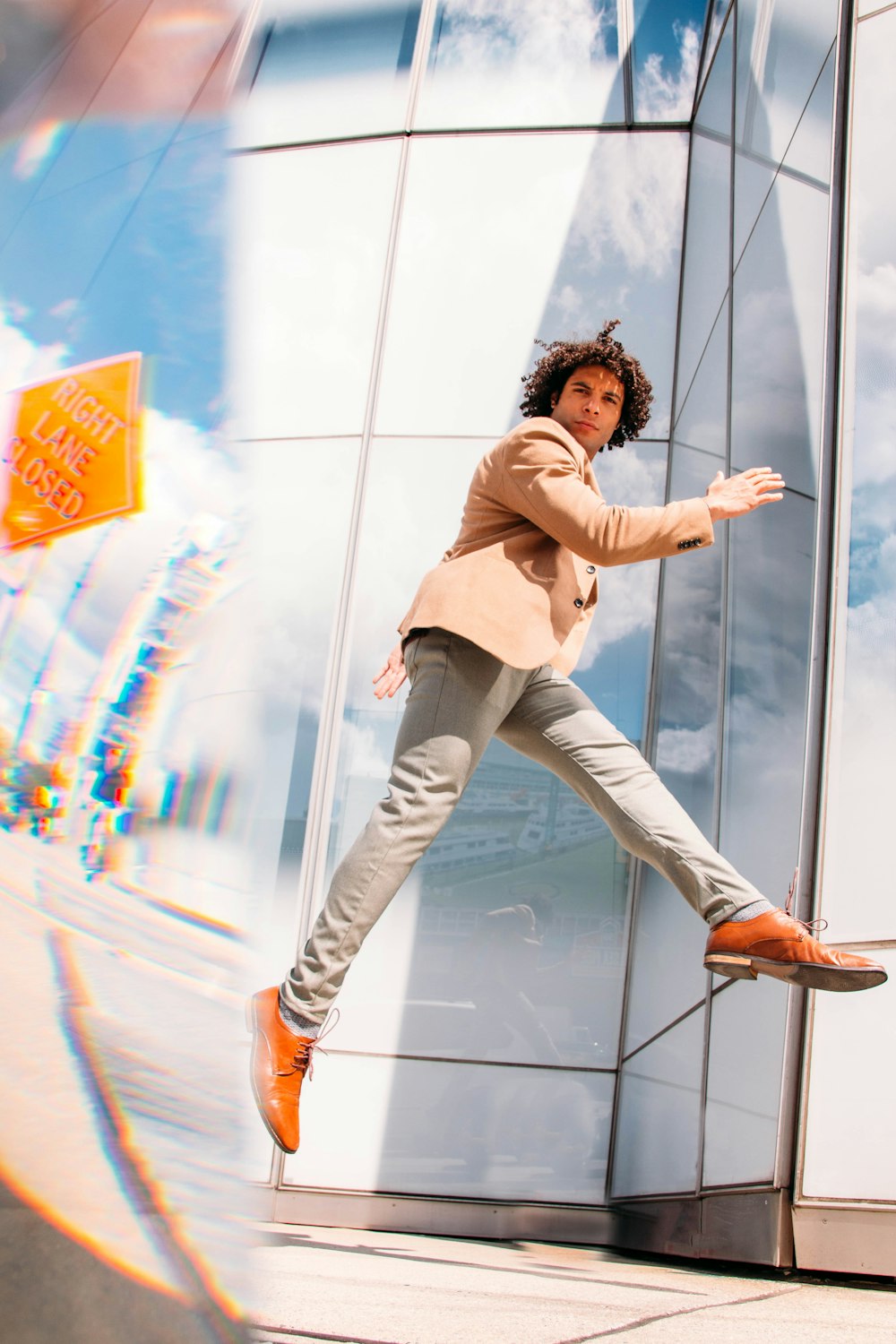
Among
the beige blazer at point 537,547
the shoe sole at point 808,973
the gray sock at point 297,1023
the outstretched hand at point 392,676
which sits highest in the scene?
the beige blazer at point 537,547

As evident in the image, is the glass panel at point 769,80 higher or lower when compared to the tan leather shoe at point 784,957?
higher

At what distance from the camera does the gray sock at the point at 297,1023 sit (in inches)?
80.7

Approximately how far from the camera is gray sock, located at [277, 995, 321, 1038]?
6.72 feet

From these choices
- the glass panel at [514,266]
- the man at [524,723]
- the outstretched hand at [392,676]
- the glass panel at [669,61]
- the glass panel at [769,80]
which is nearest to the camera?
the man at [524,723]

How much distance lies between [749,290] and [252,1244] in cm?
438

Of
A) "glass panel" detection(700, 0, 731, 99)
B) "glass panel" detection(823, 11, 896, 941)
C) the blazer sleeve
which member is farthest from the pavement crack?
"glass panel" detection(700, 0, 731, 99)

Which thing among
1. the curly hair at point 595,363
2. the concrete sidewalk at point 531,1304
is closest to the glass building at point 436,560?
the concrete sidewalk at point 531,1304

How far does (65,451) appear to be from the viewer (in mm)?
5016

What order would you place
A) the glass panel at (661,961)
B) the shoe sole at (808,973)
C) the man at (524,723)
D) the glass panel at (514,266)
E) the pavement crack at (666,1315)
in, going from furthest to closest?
the glass panel at (514,266) → the glass panel at (661,961) → the man at (524,723) → the shoe sole at (808,973) → the pavement crack at (666,1315)

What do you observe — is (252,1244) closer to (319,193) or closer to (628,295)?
(628,295)

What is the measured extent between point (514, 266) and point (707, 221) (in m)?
1.15

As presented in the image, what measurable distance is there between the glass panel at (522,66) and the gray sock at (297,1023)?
597 cm

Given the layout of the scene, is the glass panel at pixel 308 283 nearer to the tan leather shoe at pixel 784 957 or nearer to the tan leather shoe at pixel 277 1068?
the tan leather shoe at pixel 277 1068

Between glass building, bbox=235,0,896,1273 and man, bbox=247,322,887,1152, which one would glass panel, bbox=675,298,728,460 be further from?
man, bbox=247,322,887,1152
